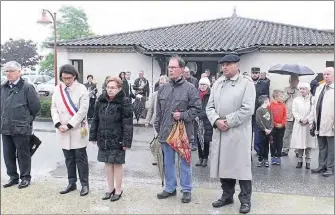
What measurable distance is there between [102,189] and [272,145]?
3334 millimetres

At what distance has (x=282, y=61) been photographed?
51.4 ft

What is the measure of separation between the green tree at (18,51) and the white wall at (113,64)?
2664 cm

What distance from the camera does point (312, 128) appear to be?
6480 millimetres

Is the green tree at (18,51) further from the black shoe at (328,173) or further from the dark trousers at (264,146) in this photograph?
the black shoe at (328,173)

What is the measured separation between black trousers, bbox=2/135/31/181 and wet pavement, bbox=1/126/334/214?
24cm

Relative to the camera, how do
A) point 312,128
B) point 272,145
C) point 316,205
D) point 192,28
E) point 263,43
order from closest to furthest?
point 316,205, point 312,128, point 272,145, point 263,43, point 192,28

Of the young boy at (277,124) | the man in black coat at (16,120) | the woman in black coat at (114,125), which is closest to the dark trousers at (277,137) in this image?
the young boy at (277,124)

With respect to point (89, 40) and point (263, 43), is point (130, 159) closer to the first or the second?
Result: point (263, 43)

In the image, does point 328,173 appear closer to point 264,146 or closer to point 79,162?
point 264,146

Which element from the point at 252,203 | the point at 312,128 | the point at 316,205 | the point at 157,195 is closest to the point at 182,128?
the point at 157,195

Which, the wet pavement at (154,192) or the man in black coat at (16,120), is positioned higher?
the man in black coat at (16,120)

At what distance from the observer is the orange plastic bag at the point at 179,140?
4746 millimetres

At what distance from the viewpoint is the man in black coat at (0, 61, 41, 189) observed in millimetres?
5297

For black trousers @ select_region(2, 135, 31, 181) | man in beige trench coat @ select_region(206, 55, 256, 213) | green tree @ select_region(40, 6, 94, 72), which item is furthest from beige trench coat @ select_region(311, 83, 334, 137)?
green tree @ select_region(40, 6, 94, 72)
